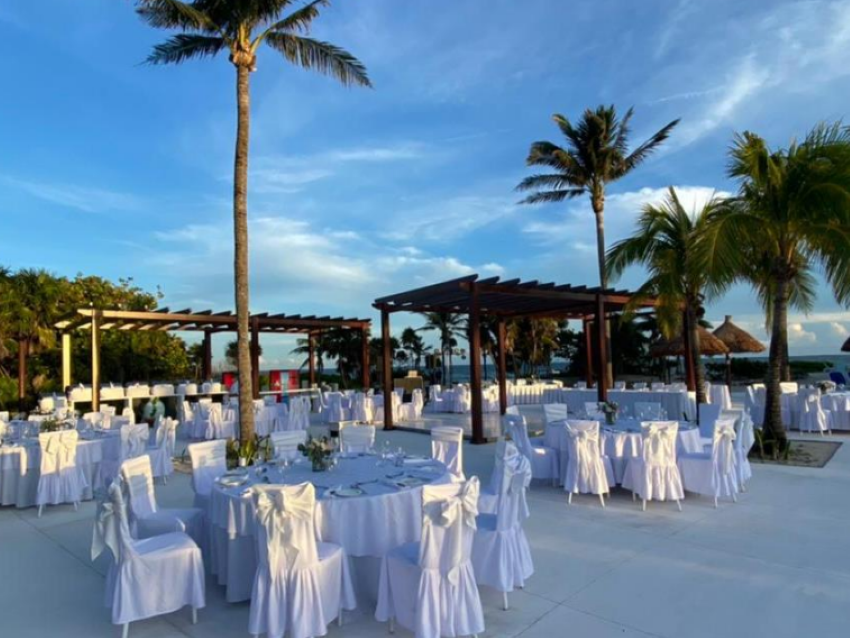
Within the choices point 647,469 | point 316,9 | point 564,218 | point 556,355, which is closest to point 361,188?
point 316,9

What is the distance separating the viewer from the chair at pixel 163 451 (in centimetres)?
843

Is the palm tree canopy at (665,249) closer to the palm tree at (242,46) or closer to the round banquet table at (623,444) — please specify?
the round banquet table at (623,444)

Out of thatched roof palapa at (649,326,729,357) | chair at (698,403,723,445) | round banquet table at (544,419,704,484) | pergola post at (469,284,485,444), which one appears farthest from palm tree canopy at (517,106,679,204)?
round banquet table at (544,419,704,484)

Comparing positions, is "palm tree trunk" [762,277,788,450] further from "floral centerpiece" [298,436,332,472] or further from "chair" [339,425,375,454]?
"floral centerpiece" [298,436,332,472]

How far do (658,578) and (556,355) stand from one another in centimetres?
3111

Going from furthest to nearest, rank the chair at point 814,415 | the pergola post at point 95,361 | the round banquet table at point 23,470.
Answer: the pergola post at point 95,361 < the chair at point 814,415 < the round banquet table at point 23,470

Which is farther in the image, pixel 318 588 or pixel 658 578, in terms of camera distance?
pixel 658 578

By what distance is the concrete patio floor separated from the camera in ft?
11.7

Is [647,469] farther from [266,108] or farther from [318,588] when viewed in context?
[266,108]

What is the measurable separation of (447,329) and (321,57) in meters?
20.9

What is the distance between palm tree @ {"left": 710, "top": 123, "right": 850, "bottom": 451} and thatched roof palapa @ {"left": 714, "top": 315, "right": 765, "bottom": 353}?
1034 cm

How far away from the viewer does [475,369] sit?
1138 centimetres

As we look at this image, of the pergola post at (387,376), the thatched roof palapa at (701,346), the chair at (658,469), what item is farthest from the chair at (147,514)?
the thatched roof palapa at (701,346)

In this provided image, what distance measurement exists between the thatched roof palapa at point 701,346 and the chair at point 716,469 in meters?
11.4
